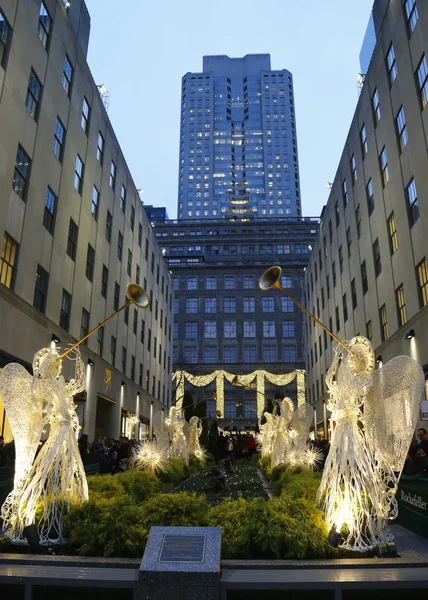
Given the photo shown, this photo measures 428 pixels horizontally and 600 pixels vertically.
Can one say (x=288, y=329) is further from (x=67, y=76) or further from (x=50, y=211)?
(x=50, y=211)

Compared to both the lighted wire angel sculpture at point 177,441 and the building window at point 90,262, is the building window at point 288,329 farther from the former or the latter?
the lighted wire angel sculpture at point 177,441

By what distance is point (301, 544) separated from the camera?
289 inches

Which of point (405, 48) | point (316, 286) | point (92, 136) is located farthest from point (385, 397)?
point (316, 286)

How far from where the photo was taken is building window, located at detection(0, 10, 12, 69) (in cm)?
1908

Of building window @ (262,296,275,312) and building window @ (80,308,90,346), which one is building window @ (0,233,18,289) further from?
building window @ (262,296,275,312)

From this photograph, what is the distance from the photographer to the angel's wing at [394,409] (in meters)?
8.04

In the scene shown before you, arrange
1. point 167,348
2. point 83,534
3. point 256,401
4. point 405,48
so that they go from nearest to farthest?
point 83,534
point 405,48
point 167,348
point 256,401

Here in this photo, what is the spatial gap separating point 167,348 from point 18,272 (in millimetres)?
41613

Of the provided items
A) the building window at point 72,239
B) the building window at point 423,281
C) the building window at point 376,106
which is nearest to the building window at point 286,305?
the building window at point 376,106

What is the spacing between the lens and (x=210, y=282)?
298 ft

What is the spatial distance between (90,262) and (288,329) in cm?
5959

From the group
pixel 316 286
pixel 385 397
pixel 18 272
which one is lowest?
pixel 385 397

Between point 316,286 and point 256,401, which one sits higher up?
point 316,286

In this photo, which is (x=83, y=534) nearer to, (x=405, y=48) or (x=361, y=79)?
(x=405, y=48)
